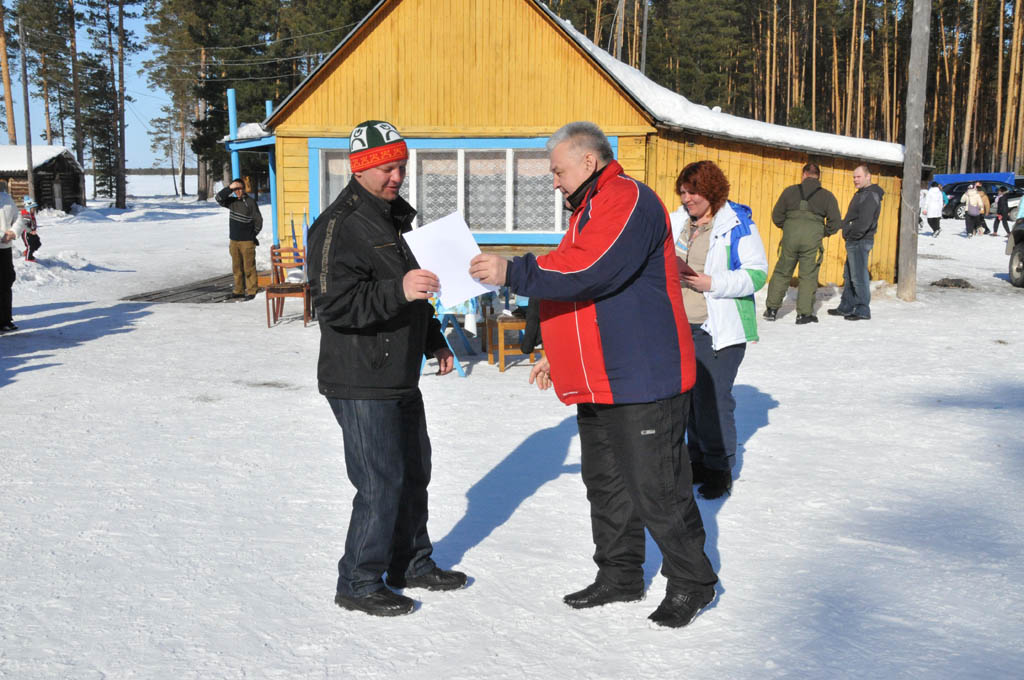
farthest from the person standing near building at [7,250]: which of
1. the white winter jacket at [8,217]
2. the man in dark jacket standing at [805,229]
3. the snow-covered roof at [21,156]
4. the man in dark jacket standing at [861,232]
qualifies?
the snow-covered roof at [21,156]

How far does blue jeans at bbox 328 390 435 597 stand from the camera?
3330 mm

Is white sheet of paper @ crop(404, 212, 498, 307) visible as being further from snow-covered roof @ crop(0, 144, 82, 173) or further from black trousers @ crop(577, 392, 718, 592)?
snow-covered roof @ crop(0, 144, 82, 173)

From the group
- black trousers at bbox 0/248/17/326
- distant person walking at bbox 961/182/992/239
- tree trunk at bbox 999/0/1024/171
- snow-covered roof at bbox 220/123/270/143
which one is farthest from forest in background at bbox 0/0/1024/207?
black trousers at bbox 0/248/17/326

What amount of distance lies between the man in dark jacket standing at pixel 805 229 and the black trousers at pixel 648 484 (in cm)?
840

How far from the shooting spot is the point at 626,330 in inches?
125

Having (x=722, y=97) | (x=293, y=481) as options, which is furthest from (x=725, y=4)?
(x=293, y=481)

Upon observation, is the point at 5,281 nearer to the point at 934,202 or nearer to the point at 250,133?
the point at 250,133

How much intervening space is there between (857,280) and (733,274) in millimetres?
7806

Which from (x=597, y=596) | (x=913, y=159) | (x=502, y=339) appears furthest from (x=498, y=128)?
(x=597, y=596)

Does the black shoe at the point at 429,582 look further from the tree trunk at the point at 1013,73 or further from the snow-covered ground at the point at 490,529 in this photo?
the tree trunk at the point at 1013,73

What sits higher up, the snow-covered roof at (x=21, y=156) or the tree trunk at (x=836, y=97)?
the tree trunk at (x=836, y=97)

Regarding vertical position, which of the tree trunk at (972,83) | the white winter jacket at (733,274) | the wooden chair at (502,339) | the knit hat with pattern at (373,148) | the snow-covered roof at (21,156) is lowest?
the wooden chair at (502,339)

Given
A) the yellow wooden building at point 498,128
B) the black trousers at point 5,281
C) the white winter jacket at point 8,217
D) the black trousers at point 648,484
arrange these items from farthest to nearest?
the yellow wooden building at point 498,128
the black trousers at point 5,281
the white winter jacket at point 8,217
the black trousers at point 648,484

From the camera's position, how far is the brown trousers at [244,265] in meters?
13.6
